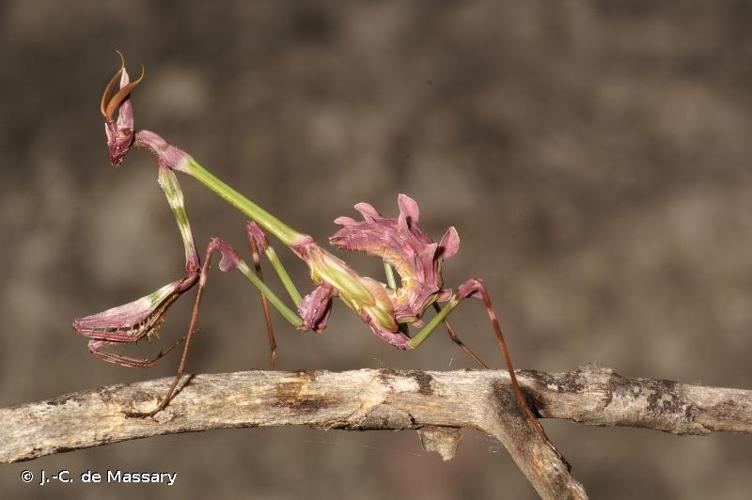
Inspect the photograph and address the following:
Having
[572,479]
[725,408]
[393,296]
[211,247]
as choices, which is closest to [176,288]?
[211,247]

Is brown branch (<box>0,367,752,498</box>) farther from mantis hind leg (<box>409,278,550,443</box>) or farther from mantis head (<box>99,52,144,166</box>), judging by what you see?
mantis head (<box>99,52,144,166</box>)

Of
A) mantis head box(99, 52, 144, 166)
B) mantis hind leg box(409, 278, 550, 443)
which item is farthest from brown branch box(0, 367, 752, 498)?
mantis head box(99, 52, 144, 166)

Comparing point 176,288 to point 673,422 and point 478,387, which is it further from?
point 673,422

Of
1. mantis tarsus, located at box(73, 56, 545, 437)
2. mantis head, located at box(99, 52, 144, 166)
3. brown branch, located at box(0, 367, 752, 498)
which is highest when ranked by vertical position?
mantis head, located at box(99, 52, 144, 166)

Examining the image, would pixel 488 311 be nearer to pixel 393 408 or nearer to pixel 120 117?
pixel 393 408

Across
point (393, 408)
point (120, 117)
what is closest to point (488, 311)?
point (393, 408)

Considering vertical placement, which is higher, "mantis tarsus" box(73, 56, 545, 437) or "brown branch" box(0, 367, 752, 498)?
"mantis tarsus" box(73, 56, 545, 437)
